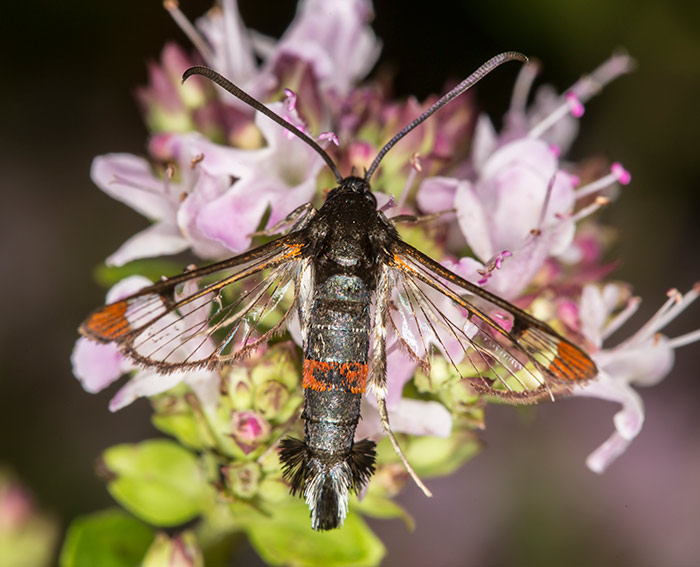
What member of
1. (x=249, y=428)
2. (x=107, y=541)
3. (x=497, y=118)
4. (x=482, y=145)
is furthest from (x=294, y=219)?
(x=497, y=118)

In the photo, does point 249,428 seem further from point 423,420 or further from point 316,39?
point 316,39

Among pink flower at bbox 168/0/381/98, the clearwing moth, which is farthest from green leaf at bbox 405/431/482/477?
pink flower at bbox 168/0/381/98

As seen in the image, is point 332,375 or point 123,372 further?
point 123,372

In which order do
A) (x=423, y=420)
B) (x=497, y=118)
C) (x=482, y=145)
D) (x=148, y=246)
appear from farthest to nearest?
(x=497, y=118)
(x=482, y=145)
(x=148, y=246)
(x=423, y=420)

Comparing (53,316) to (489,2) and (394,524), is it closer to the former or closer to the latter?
(394,524)

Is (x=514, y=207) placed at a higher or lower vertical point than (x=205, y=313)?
higher

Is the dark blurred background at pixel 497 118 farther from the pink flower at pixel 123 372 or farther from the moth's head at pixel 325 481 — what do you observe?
the moth's head at pixel 325 481

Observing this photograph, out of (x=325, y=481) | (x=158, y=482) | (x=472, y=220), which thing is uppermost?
(x=472, y=220)

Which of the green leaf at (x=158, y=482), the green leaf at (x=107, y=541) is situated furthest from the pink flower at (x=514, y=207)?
the green leaf at (x=107, y=541)

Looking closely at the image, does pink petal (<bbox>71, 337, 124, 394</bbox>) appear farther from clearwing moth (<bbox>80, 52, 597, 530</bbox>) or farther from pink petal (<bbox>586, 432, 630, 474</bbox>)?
pink petal (<bbox>586, 432, 630, 474</bbox>)
